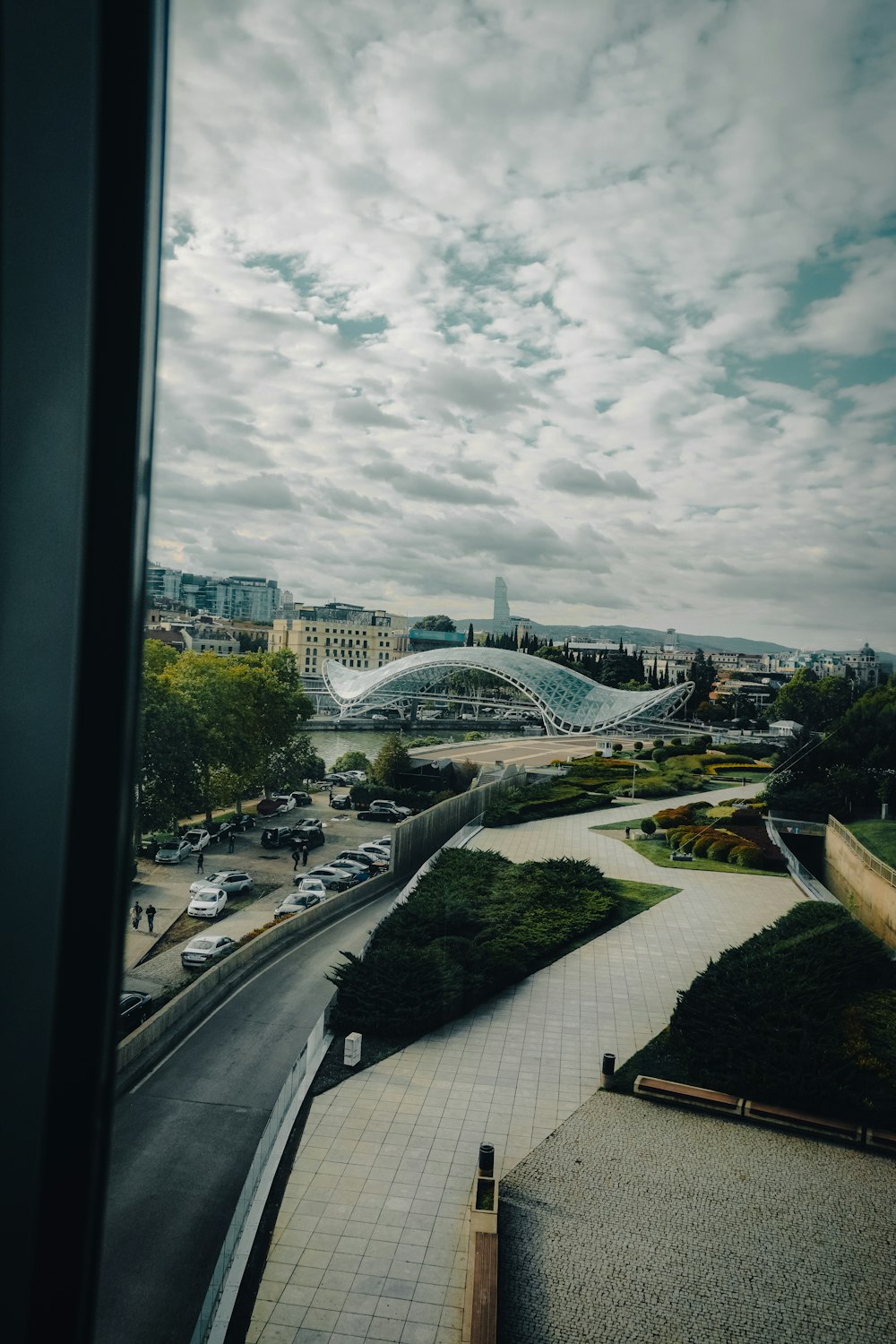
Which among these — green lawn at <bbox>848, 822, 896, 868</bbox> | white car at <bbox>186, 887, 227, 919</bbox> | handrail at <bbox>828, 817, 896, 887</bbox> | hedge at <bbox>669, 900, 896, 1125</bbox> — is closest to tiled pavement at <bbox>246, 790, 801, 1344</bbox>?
hedge at <bbox>669, 900, 896, 1125</bbox>

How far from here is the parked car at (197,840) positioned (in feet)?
34.4

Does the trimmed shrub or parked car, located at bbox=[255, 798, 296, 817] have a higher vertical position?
the trimmed shrub

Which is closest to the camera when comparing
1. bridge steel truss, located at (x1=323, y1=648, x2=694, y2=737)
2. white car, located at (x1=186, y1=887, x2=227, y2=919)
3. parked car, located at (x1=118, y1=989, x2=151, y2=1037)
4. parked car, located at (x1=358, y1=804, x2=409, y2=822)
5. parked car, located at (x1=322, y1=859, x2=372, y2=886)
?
parked car, located at (x1=118, y1=989, x2=151, y2=1037)

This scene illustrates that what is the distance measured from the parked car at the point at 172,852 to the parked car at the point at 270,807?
2884 mm

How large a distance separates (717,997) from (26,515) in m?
5.00

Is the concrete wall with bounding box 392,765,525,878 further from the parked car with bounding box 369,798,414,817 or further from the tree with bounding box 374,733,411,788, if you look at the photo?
the tree with bounding box 374,733,411,788

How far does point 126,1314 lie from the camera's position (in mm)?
3074

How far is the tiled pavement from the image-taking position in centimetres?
283

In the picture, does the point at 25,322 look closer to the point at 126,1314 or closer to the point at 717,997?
the point at 126,1314

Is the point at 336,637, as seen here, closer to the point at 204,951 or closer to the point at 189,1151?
the point at 204,951

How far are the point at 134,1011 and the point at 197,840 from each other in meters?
5.38

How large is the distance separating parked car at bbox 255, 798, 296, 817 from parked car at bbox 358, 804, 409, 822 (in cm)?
136

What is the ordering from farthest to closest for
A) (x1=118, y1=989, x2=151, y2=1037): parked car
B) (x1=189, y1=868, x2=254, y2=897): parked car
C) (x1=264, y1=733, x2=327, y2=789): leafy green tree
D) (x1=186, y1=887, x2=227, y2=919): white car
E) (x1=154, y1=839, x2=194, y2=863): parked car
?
1. (x1=264, y1=733, x2=327, y2=789): leafy green tree
2. (x1=154, y1=839, x2=194, y2=863): parked car
3. (x1=189, y1=868, x2=254, y2=897): parked car
4. (x1=186, y1=887, x2=227, y2=919): white car
5. (x1=118, y1=989, x2=151, y2=1037): parked car

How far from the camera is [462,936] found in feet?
19.5
